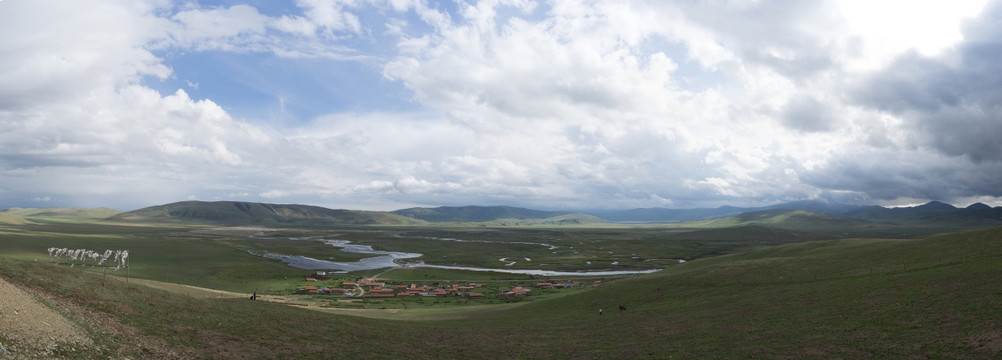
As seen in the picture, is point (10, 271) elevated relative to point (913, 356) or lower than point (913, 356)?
elevated

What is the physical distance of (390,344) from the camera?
41.1m

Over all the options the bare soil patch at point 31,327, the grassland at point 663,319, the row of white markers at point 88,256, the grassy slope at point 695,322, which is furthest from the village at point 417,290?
the bare soil patch at point 31,327

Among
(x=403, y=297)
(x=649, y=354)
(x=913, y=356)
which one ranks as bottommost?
(x=403, y=297)

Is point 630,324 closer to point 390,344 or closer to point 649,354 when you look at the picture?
point 649,354

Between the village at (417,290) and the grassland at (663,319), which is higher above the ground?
the grassland at (663,319)

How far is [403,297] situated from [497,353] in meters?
60.6

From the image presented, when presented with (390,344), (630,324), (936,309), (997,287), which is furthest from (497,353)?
(997,287)

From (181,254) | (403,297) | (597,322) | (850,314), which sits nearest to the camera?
(850,314)

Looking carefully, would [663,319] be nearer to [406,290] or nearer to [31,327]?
[31,327]

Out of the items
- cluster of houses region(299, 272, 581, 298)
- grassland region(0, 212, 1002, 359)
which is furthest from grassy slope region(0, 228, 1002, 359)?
cluster of houses region(299, 272, 581, 298)

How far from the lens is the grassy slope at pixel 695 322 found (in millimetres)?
32312

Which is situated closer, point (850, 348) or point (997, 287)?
point (850, 348)

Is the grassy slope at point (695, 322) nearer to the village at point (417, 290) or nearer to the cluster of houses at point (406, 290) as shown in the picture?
the village at point (417, 290)

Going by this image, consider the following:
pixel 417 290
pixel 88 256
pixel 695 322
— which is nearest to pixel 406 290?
pixel 417 290
